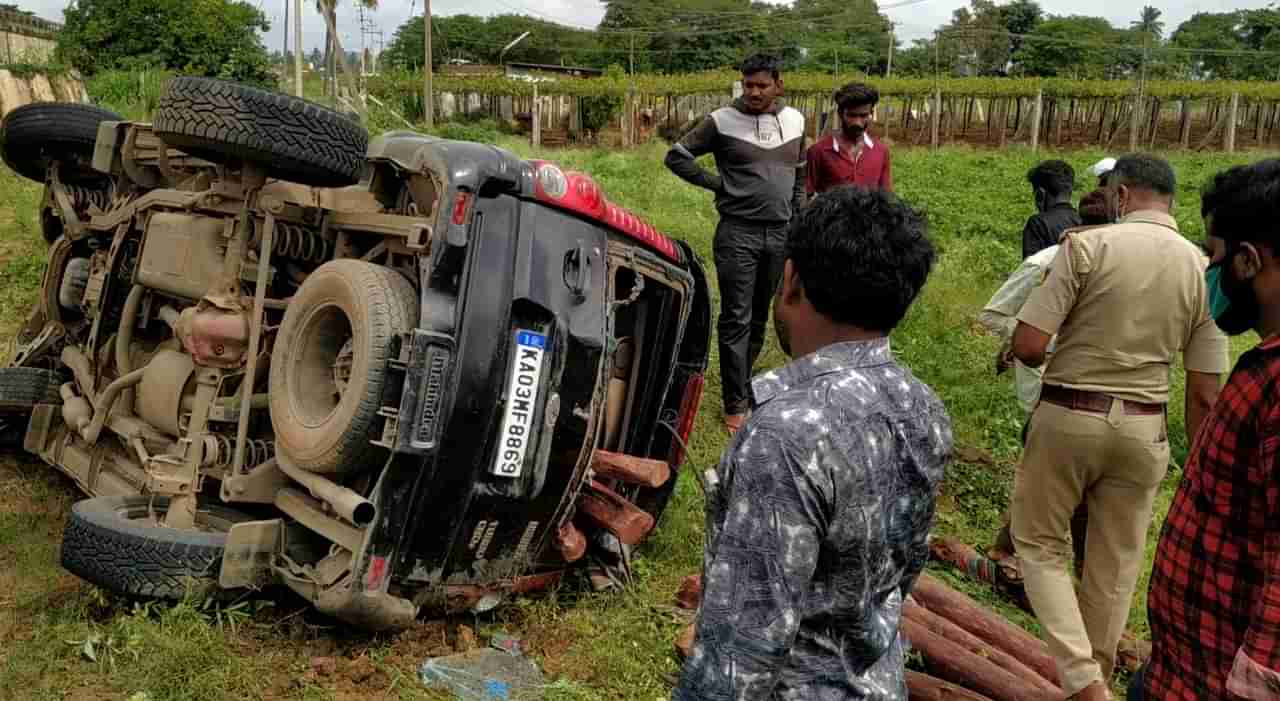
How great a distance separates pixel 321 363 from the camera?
3662 millimetres

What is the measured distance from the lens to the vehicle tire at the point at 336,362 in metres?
3.28

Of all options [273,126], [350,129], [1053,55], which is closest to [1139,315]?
[350,129]

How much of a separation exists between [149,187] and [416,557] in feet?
8.60

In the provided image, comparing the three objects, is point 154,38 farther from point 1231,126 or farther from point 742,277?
point 1231,126

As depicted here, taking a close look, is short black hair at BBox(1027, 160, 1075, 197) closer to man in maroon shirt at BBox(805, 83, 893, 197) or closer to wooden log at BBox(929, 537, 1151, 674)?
man in maroon shirt at BBox(805, 83, 893, 197)

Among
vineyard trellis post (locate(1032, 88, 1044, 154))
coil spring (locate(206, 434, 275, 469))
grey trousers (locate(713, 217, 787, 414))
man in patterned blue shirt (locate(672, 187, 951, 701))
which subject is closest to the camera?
man in patterned blue shirt (locate(672, 187, 951, 701))

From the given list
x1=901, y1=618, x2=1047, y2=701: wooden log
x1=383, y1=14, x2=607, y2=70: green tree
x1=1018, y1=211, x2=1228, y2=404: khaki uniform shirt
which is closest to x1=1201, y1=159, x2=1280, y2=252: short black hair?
x1=1018, y1=211, x2=1228, y2=404: khaki uniform shirt

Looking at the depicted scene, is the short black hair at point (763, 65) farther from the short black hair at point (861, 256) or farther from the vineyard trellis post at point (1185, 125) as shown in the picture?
the vineyard trellis post at point (1185, 125)

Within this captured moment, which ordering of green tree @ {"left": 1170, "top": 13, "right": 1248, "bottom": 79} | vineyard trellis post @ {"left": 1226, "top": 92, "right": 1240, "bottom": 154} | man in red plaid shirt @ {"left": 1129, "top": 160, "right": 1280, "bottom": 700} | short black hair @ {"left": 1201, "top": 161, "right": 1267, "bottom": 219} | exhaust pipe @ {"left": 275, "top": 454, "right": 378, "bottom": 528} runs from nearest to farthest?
1. man in red plaid shirt @ {"left": 1129, "top": 160, "right": 1280, "bottom": 700}
2. short black hair @ {"left": 1201, "top": 161, "right": 1267, "bottom": 219}
3. exhaust pipe @ {"left": 275, "top": 454, "right": 378, "bottom": 528}
4. vineyard trellis post @ {"left": 1226, "top": 92, "right": 1240, "bottom": 154}
5. green tree @ {"left": 1170, "top": 13, "right": 1248, "bottom": 79}

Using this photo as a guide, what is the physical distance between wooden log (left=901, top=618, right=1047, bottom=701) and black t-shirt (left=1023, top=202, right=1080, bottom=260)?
2.90 meters

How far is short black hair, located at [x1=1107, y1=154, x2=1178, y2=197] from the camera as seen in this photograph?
3744 mm

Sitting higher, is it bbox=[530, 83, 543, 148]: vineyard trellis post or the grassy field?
bbox=[530, 83, 543, 148]: vineyard trellis post

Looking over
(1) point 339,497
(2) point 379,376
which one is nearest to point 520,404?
(2) point 379,376

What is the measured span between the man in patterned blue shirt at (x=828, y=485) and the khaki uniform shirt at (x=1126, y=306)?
2.13 metres
